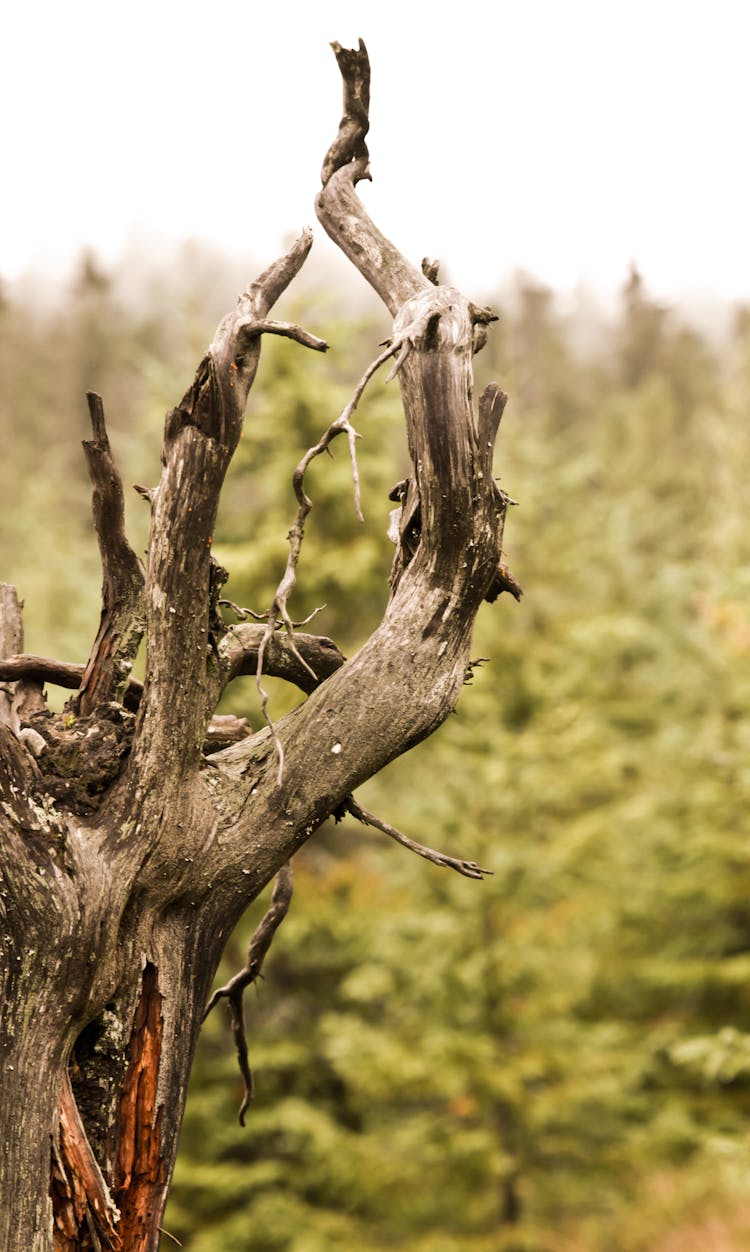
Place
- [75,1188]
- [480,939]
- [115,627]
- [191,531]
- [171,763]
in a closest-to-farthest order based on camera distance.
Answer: [75,1188], [191,531], [171,763], [115,627], [480,939]

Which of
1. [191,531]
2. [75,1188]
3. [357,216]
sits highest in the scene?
[357,216]

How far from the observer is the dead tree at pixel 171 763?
2.53 metres

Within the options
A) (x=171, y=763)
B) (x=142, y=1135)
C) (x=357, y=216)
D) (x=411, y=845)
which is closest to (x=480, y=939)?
(x=411, y=845)

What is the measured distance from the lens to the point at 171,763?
2793 mm

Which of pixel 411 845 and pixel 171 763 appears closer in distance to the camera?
pixel 171 763

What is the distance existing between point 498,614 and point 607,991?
21.7 ft

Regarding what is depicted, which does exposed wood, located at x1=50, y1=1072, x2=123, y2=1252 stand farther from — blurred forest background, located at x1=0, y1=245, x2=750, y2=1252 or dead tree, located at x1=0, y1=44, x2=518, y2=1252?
blurred forest background, located at x1=0, y1=245, x2=750, y2=1252

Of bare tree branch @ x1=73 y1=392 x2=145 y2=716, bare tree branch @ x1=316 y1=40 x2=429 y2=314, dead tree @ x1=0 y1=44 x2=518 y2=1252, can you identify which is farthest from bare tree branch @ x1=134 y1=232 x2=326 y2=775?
bare tree branch @ x1=316 y1=40 x2=429 y2=314

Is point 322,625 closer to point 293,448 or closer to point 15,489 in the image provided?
point 293,448

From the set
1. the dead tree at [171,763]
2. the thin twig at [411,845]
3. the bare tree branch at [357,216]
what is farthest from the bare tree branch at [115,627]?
the bare tree branch at [357,216]

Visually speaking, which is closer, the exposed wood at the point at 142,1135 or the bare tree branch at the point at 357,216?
the exposed wood at the point at 142,1135

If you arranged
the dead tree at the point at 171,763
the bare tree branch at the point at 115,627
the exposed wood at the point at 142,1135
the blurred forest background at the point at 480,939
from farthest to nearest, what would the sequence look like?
the blurred forest background at the point at 480,939 → the bare tree branch at the point at 115,627 → the exposed wood at the point at 142,1135 → the dead tree at the point at 171,763

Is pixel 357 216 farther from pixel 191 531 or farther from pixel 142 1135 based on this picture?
pixel 142 1135

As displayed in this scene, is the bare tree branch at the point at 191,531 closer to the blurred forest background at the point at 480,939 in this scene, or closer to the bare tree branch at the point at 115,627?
the bare tree branch at the point at 115,627
